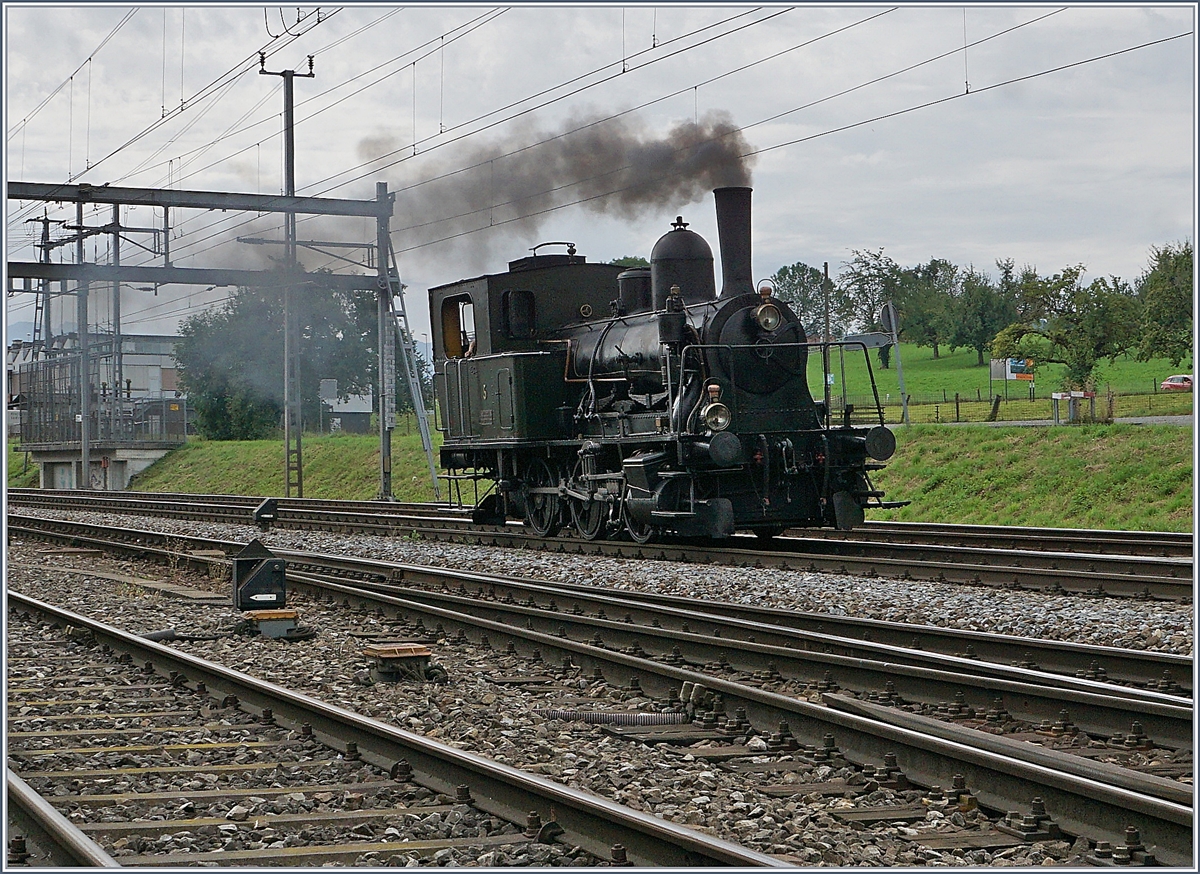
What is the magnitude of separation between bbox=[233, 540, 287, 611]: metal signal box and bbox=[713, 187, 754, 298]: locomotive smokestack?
6287 mm

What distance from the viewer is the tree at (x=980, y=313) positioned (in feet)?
222

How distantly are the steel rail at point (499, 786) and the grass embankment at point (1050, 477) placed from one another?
14.9 metres

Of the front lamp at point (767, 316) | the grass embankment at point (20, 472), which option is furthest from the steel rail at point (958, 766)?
the grass embankment at point (20, 472)

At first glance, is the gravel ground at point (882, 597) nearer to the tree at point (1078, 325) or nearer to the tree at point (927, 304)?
the tree at point (1078, 325)

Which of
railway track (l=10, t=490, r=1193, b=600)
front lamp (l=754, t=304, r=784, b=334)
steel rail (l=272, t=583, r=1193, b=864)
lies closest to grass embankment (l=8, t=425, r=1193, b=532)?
railway track (l=10, t=490, r=1193, b=600)

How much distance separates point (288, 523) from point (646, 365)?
10650mm

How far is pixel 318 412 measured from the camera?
187ft

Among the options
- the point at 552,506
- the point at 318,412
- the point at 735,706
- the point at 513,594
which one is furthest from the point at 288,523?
the point at 318,412

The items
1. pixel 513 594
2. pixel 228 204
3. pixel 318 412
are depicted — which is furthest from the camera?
pixel 318 412

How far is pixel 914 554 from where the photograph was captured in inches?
539

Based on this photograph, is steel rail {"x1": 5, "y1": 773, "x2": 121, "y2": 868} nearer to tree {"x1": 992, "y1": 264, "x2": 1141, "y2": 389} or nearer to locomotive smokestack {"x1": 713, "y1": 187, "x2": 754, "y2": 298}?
locomotive smokestack {"x1": 713, "y1": 187, "x2": 754, "y2": 298}

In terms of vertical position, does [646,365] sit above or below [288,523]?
above

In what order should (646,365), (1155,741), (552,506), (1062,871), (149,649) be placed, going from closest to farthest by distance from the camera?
(1062,871)
(1155,741)
(149,649)
(646,365)
(552,506)

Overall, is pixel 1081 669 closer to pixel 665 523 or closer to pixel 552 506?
pixel 665 523
